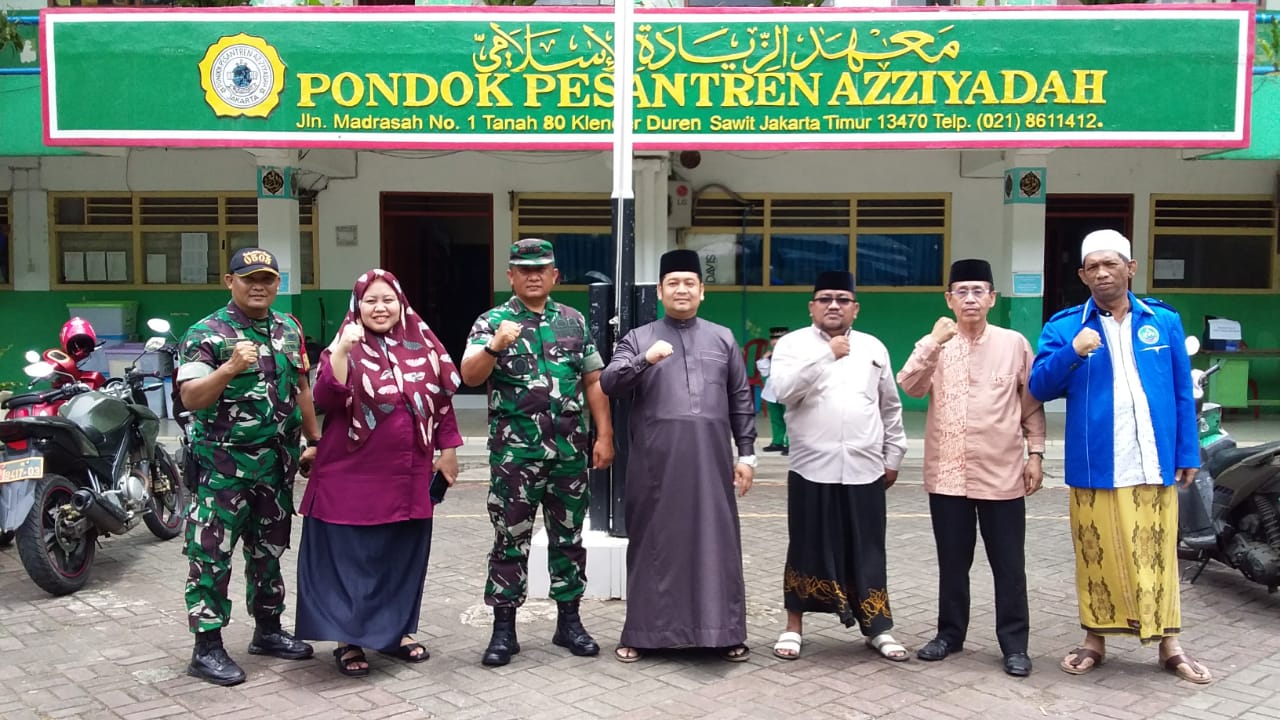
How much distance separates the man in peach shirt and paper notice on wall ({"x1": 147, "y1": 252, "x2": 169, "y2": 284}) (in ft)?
35.2

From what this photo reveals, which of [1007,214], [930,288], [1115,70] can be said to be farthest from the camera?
[930,288]

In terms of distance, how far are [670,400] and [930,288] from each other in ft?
29.2

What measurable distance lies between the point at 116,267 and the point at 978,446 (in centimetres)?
1140

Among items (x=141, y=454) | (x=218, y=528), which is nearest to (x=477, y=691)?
(x=218, y=528)

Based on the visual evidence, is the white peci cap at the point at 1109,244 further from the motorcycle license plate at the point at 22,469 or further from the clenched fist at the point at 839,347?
the motorcycle license plate at the point at 22,469

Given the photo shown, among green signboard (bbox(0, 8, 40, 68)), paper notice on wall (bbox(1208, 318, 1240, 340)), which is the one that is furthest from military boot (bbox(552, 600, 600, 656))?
paper notice on wall (bbox(1208, 318, 1240, 340))

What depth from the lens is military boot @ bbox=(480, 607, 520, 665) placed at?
4.62 metres

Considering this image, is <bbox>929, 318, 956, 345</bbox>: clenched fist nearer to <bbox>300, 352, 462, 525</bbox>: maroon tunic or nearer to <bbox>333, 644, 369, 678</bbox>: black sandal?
<bbox>300, 352, 462, 525</bbox>: maroon tunic

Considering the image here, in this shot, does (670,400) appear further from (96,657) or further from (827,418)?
(96,657)

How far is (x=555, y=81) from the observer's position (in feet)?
32.6

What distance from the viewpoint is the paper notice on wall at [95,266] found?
12914mm

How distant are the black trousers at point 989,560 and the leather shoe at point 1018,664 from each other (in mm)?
24

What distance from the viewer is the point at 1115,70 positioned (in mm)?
9688

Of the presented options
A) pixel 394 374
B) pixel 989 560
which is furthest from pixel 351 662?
pixel 989 560
